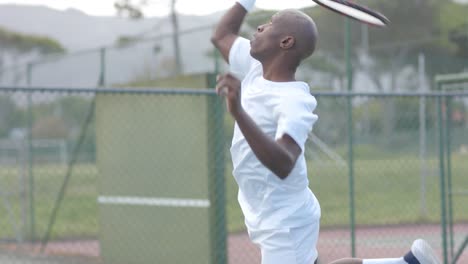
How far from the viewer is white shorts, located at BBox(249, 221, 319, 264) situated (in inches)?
151

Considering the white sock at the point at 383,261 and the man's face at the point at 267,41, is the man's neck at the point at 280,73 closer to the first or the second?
the man's face at the point at 267,41

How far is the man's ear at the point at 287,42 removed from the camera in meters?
3.79

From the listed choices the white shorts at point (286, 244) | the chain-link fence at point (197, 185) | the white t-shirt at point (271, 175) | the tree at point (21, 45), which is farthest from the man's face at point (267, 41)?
the tree at point (21, 45)

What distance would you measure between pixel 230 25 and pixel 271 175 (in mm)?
903

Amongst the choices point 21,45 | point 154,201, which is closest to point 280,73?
point 154,201

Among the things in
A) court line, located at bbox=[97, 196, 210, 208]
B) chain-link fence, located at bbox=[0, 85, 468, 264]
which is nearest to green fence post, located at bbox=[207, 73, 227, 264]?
chain-link fence, located at bbox=[0, 85, 468, 264]

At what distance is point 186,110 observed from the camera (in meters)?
8.27

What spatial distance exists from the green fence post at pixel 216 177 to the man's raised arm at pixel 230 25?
138 inches

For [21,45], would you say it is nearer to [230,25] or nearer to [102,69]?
[102,69]

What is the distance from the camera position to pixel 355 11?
4176mm

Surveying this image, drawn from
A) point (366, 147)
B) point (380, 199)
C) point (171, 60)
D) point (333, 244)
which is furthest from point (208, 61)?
point (333, 244)

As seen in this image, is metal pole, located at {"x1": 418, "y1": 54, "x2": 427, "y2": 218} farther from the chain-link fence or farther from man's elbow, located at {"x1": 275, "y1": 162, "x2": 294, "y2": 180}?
man's elbow, located at {"x1": 275, "y1": 162, "x2": 294, "y2": 180}

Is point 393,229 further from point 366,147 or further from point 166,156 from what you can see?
point 166,156

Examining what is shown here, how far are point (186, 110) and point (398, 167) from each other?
9.20 metres
